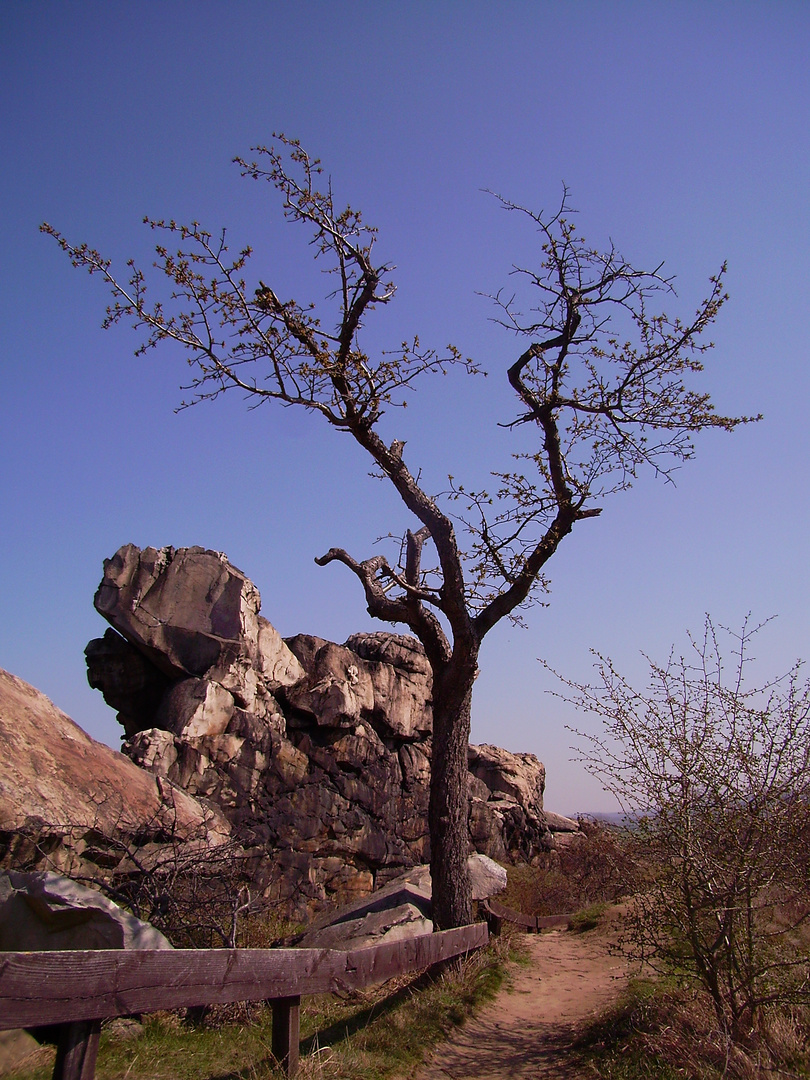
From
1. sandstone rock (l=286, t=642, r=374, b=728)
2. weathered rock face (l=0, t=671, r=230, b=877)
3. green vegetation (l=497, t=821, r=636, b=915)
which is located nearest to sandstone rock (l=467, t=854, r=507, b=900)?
green vegetation (l=497, t=821, r=636, b=915)

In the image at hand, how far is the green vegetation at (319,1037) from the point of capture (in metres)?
4.81

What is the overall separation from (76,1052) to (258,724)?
13011mm

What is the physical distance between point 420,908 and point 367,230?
8.95 metres

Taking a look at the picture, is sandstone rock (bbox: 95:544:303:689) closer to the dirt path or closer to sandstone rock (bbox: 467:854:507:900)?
sandstone rock (bbox: 467:854:507:900)

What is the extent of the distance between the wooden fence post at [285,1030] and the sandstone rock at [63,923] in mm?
868

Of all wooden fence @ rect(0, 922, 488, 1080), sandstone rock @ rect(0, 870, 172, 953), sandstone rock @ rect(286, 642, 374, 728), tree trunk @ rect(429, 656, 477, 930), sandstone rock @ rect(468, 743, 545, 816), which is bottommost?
wooden fence @ rect(0, 922, 488, 1080)

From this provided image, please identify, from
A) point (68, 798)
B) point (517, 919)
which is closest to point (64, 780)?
point (68, 798)

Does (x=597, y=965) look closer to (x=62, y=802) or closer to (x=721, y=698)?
(x=721, y=698)

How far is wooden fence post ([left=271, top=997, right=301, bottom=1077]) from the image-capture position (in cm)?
459

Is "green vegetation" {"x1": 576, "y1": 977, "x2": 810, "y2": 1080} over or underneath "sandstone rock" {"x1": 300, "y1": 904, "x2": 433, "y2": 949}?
underneath

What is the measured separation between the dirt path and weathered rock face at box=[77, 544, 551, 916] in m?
7.25

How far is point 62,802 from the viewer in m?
8.81

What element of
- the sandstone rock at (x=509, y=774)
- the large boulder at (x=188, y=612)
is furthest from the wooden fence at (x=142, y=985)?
the sandstone rock at (x=509, y=774)

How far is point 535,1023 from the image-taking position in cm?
692
